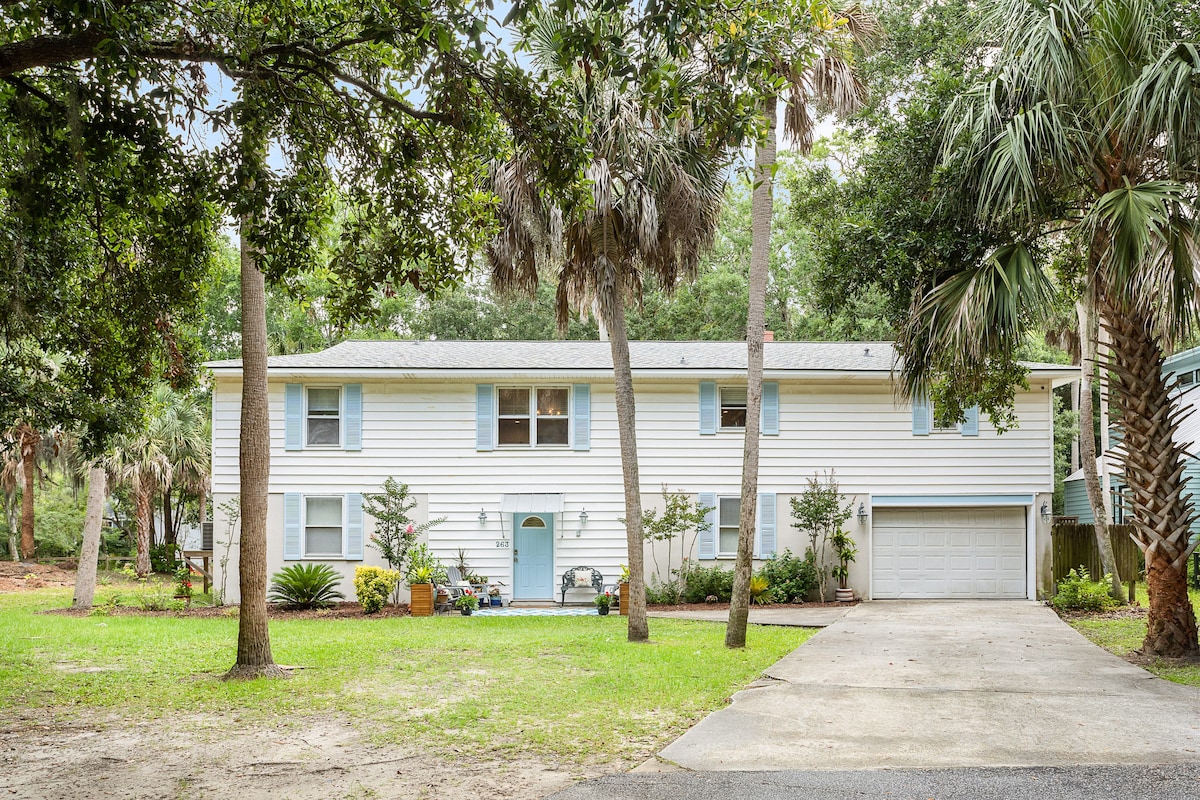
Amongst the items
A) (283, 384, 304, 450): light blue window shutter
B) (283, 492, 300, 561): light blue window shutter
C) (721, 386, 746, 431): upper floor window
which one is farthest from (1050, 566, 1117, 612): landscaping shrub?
(283, 384, 304, 450): light blue window shutter

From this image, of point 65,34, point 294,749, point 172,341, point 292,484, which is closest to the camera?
point 65,34

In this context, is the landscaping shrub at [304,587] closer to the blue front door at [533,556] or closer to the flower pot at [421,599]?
the flower pot at [421,599]

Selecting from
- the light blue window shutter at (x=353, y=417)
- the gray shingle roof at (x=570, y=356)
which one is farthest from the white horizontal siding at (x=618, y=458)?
the gray shingle roof at (x=570, y=356)

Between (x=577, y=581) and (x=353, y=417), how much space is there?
546 cm

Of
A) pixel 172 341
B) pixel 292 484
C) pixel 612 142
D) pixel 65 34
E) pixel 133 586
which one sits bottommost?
pixel 133 586

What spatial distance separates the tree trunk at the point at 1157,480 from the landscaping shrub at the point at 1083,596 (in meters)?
6.16

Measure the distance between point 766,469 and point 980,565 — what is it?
475 centimetres

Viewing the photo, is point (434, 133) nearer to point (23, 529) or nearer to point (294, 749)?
point (294, 749)

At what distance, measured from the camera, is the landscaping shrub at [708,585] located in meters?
19.2

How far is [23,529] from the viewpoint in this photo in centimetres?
2903

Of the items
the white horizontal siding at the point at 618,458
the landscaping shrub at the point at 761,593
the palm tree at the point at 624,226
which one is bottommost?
the landscaping shrub at the point at 761,593

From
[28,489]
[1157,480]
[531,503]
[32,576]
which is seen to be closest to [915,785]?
[1157,480]

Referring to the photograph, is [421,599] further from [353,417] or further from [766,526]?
[766,526]

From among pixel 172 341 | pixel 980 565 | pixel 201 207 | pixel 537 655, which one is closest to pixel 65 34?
pixel 201 207
